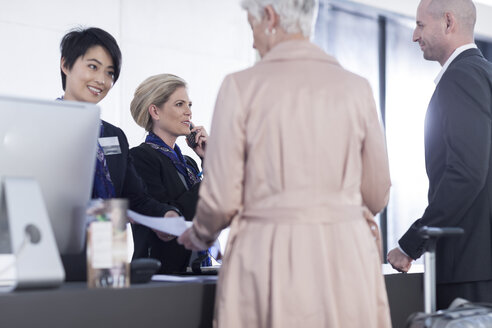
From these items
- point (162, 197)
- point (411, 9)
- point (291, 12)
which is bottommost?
point (162, 197)

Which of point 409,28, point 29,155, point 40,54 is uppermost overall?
point 409,28

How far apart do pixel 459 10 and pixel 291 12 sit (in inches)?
44.0

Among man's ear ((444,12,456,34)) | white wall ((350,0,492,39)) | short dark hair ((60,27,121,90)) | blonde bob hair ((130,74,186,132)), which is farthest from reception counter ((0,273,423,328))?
white wall ((350,0,492,39))

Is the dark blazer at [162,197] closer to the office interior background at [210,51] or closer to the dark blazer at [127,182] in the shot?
the dark blazer at [127,182]

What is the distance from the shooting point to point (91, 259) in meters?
1.80

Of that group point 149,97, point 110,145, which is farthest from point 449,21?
point 149,97

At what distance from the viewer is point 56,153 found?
1.86 m

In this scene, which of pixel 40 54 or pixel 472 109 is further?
pixel 40 54

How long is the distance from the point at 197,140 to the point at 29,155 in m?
2.21

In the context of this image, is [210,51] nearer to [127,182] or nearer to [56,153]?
[127,182]

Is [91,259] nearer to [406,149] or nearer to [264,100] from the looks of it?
[264,100]

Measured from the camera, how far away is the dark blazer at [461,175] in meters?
2.41

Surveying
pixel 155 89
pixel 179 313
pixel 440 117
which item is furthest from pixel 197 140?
pixel 179 313

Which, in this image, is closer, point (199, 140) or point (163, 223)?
point (163, 223)
